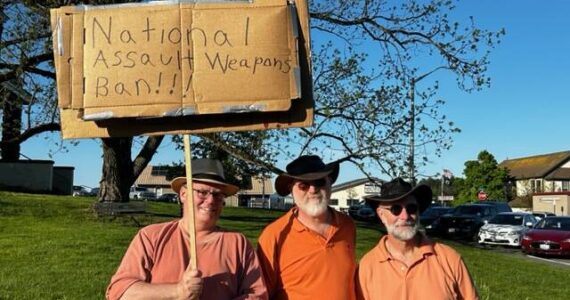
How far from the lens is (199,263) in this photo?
12.1 ft

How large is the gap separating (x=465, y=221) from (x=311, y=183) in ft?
92.7

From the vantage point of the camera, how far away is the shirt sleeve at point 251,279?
12.3 feet

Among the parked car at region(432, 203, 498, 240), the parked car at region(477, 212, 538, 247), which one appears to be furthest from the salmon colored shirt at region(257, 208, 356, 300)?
the parked car at region(432, 203, 498, 240)

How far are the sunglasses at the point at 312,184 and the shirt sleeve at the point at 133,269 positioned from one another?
1086 millimetres

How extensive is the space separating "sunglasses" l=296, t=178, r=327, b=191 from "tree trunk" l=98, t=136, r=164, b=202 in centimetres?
1506

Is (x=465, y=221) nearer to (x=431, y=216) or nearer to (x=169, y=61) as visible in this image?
(x=431, y=216)

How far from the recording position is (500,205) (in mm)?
33250

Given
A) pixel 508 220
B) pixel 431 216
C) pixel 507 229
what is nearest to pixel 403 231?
pixel 507 229

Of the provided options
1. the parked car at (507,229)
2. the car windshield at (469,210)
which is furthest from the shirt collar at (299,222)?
the car windshield at (469,210)

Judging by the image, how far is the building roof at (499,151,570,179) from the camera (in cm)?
8219

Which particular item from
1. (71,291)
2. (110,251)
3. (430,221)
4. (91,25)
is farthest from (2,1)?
(430,221)

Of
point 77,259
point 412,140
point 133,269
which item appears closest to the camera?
point 133,269

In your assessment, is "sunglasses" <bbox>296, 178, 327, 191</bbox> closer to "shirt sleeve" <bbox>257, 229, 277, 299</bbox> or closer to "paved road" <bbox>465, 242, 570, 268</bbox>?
"shirt sleeve" <bbox>257, 229, 277, 299</bbox>

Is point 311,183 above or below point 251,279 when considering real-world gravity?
above
